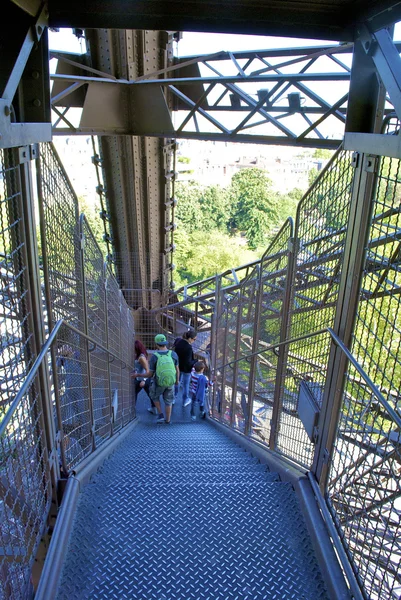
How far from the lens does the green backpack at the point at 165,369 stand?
5977 mm

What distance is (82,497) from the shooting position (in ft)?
8.70

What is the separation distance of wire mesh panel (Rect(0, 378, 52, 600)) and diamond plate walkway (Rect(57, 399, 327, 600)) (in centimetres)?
19

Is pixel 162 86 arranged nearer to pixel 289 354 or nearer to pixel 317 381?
pixel 289 354

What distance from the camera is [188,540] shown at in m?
2.38

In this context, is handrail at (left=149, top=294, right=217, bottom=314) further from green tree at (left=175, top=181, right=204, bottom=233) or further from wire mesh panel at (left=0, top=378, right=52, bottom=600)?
green tree at (left=175, top=181, right=204, bottom=233)

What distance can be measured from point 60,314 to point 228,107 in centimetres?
540

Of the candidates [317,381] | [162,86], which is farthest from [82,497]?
[162,86]

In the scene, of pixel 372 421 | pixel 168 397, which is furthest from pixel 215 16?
pixel 168 397

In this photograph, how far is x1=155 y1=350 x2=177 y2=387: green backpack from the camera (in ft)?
19.6

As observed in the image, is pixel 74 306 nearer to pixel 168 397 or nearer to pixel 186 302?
pixel 168 397

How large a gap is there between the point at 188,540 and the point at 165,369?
3.63 metres

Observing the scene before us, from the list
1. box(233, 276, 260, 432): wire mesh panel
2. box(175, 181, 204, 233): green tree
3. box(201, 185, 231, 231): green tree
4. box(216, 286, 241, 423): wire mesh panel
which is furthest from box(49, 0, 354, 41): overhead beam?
box(201, 185, 231, 231): green tree

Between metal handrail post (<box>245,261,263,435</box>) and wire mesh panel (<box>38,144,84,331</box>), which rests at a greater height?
wire mesh panel (<box>38,144,84,331</box>)

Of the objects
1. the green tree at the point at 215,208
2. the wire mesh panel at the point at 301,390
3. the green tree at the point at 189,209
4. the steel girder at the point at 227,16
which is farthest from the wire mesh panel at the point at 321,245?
the green tree at the point at 215,208
